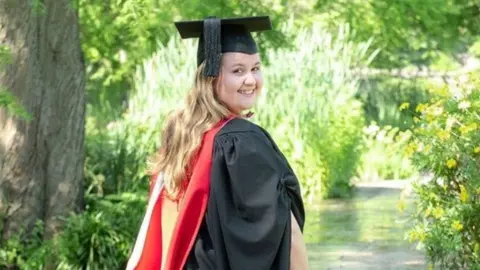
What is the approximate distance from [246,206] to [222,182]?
110mm

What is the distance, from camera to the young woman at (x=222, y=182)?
3820mm

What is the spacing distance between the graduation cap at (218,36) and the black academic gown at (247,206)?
0.29 m

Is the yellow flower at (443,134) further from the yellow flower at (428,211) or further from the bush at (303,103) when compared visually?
the bush at (303,103)

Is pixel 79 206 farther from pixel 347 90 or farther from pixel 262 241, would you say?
pixel 347 90

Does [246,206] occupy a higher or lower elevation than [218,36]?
lower

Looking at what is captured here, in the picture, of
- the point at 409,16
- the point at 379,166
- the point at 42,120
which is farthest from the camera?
the point at 379,166

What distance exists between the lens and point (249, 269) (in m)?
3.81

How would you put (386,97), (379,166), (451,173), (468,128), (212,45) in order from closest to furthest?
(212,45)
(468,128)
(451,173)
(379,166)
(386,97)

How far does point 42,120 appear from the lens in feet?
31.4

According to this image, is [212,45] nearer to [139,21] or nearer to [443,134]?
[443,134]

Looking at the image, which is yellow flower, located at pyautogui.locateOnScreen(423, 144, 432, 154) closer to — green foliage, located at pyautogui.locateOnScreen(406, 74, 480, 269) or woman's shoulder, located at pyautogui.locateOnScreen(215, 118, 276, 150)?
green foliage, located at pyautogui.locateOnScreen(406, 74, 480, 269)

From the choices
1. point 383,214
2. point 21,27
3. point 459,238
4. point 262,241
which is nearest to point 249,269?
point 262,241

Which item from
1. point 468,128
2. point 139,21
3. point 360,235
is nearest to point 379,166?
point 360,235

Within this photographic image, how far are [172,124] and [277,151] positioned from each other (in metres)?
0.39
